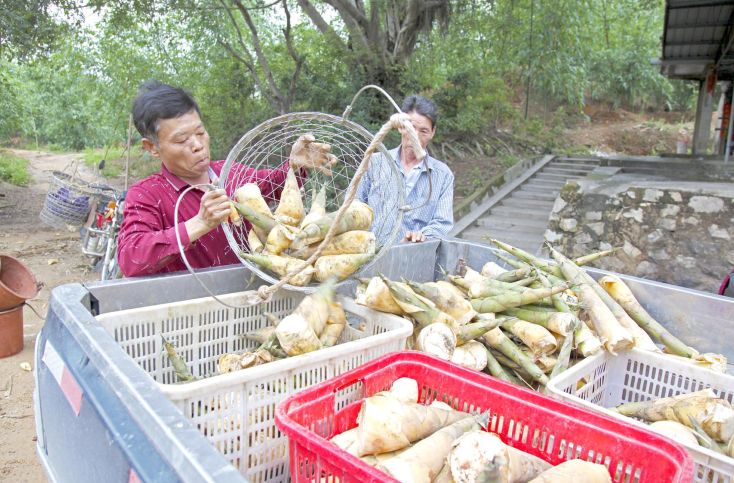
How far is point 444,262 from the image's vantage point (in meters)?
2.73

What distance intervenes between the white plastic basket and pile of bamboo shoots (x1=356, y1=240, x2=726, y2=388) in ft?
0.22

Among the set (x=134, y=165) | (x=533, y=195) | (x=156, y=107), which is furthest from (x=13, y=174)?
(x=156, y=107)

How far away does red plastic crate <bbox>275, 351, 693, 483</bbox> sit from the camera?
1057 millimetres

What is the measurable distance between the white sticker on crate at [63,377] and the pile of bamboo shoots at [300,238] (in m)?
0.65

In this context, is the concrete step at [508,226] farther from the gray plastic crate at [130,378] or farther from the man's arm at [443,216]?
the gray plastic crate at [130,378]

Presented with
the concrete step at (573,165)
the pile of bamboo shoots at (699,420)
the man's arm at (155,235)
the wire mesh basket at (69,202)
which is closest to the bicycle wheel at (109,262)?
the wire mesh basket at (69,202)

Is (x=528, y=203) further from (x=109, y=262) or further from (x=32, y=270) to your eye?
(x=32, y=270)

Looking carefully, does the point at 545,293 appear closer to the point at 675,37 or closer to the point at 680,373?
the point at 680,373

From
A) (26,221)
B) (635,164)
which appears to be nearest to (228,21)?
(26,221)

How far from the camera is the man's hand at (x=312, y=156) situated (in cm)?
227

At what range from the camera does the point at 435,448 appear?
1.17 m

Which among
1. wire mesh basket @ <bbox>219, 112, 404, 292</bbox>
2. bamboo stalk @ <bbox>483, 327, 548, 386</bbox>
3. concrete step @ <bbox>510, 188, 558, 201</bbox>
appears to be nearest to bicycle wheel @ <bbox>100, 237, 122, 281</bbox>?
wire mesh basket @ <bbox>219, 112, 404, 292</bbox>

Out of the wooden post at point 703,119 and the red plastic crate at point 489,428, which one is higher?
the wooden post at point 703,119

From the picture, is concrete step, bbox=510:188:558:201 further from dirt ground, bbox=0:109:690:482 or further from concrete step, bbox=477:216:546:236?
concrete step, bbox=477:216:546:236
